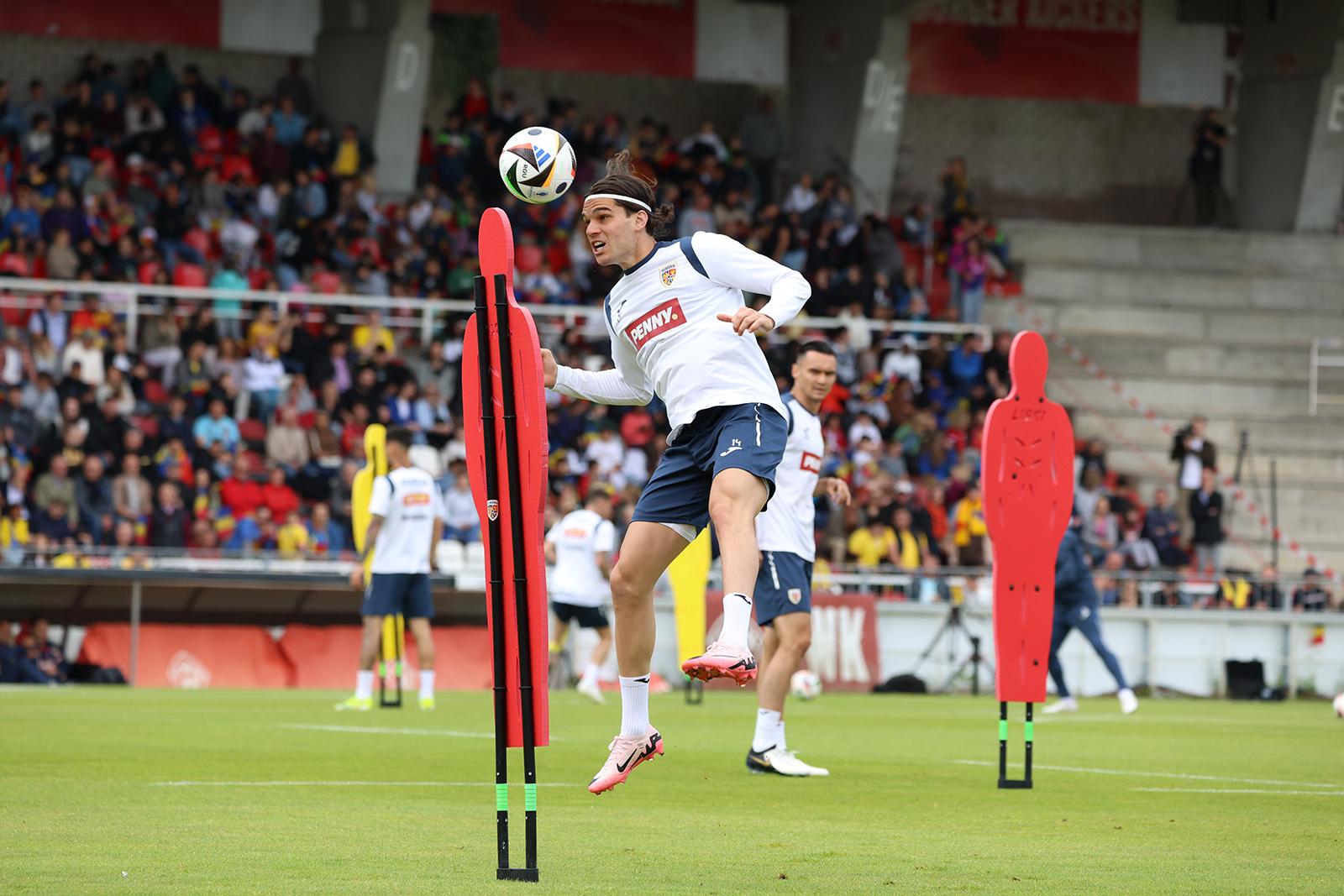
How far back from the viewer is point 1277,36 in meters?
38.7

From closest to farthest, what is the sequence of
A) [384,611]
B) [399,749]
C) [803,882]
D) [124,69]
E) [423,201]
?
[803,882]
[399,749]
[384,611]
[423,201]
[124,69]

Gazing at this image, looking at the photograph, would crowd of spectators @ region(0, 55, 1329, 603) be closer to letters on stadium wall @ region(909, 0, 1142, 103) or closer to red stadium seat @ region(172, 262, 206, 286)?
red stadium seat @ region(172, 262, 206, 286)

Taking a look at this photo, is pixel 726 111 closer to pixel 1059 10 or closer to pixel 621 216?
pixel 1059 10

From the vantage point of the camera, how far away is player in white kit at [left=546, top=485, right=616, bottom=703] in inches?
859

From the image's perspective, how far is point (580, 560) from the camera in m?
21.9

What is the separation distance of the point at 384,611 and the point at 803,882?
1174 centimetres

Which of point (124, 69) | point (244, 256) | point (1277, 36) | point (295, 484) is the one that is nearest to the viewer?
point (295, 484)

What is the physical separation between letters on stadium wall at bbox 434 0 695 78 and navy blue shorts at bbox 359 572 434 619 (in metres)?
18.9

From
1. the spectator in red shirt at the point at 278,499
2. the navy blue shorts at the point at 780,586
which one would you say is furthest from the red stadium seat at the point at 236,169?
the navy blue shorts at the point at 780,586

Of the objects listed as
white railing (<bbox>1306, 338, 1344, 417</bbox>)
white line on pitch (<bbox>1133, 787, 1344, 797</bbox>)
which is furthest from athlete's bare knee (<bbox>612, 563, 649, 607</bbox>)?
white railing (<bbox>1306, 338, 1344, 417</bbox>)

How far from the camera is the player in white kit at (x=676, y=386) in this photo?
26.6 ft

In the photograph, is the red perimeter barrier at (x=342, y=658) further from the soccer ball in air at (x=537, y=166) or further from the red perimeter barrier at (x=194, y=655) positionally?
the soccer ball in air at (x=537, y=166)

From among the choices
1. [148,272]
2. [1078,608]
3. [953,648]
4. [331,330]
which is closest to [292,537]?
[331,330]

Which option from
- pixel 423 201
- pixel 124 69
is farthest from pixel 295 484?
pixel 124 69
